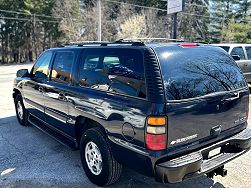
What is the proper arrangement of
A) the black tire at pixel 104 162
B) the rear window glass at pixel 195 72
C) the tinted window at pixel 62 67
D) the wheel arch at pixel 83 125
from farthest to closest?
the tinted window at pixel 62 67 < the wheel arch at pixel 83 125 < the black tire at pixel 104 162 < the rear window glass at pixel 195 72

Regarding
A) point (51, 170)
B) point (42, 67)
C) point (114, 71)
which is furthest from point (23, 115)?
point (114, 71)

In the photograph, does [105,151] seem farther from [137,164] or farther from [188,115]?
[188,115]

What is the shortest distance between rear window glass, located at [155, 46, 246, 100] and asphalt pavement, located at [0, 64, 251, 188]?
1.26 m

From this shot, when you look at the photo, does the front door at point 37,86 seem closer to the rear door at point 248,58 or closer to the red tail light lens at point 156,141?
the red tail light lens at point 156,141

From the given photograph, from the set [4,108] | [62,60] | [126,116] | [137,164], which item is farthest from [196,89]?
[4,108]

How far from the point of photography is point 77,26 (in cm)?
3919

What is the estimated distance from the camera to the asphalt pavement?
347cm

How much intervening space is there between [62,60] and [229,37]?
3923cm

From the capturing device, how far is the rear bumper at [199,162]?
262cm

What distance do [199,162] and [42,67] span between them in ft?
11.0

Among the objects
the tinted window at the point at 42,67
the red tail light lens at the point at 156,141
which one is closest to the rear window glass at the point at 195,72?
the red tail light lens at the point at 156,141

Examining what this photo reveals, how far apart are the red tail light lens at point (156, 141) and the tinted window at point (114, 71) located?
412 mm

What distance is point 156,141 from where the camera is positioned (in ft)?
8.59

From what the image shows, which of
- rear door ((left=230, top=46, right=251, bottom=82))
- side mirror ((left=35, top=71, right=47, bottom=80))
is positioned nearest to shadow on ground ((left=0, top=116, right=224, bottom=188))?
side mirror ((left=35, top=71, right=47, bottom=80))
